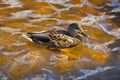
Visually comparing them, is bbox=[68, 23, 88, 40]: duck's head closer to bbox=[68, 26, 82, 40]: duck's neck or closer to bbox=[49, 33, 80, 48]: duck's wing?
bbox=[68, 26, 82, 40]: duck's neck

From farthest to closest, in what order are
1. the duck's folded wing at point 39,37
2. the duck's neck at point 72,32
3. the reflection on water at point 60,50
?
the duck's neck at point 72,32 → the duck's folded wing at point 39,37 → the reflection on water at point 60,50

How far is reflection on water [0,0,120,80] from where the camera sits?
7.10 meters

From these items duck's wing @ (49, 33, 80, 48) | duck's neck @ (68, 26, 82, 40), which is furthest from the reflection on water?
duck's neck @ (68, 26, 82, 40)

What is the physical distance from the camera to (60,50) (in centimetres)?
808

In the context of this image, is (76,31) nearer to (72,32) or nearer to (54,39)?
(72,32)

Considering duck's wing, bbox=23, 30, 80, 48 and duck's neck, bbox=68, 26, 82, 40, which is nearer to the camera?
duck's wing, bbox=23, 30, 80, 48

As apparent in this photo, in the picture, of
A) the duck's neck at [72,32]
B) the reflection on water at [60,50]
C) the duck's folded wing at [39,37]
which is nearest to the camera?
the reflection on water at [60,50]

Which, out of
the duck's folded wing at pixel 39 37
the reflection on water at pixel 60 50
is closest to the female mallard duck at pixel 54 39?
the duck's folded wing at pixel 39 37

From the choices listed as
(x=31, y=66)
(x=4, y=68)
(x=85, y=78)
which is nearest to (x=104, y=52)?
(x=85, y=78)

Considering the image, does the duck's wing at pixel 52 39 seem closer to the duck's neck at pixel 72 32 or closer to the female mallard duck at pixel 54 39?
the female mallard duck at pixel 54 39

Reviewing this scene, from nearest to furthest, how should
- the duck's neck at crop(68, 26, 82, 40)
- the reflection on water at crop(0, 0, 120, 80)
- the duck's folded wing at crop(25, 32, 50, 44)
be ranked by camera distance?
the reflection on water at crop(0, 0, 120, 80)
the duck's folded wing at crop(25, 32, 50, 44)
the duck's neck at crop(68, 26, 82, 40)

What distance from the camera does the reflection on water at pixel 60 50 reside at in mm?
7102

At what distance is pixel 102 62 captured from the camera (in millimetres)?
7586

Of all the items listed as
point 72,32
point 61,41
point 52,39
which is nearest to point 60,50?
point 61,41
